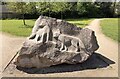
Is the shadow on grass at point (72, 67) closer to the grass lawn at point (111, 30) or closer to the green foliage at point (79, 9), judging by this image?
the grass lawn at point (111, 30)

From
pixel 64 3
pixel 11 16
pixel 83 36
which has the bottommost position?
pixel 11 16

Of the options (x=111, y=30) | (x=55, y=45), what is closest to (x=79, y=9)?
(x=111, y=30)

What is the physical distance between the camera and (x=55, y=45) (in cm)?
927

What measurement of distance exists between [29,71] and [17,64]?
494mm

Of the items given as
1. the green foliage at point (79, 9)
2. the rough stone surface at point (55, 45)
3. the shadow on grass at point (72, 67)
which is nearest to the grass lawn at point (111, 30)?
the shadow on grass at point (72, 67)

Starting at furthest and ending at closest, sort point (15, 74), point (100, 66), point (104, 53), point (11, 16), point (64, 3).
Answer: point (11, 16) → point (64, 3) → point (104, 53) → point (100, 66) → point (15, 74)

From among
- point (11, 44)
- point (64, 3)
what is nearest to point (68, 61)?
point (11, 44)

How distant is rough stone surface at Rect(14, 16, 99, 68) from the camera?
29.2ft

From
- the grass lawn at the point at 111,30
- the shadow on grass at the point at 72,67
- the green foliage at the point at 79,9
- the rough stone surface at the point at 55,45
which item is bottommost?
the green foliage at the point at 79,9

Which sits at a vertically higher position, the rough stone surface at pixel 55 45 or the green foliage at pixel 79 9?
the rough stone surface at pixel 55 45

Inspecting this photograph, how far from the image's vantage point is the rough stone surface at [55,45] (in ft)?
29.2

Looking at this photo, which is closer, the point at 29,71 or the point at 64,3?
the point at 29,71

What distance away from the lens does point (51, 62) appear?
902 centimetres

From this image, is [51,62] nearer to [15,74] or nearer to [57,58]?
[57,58]
